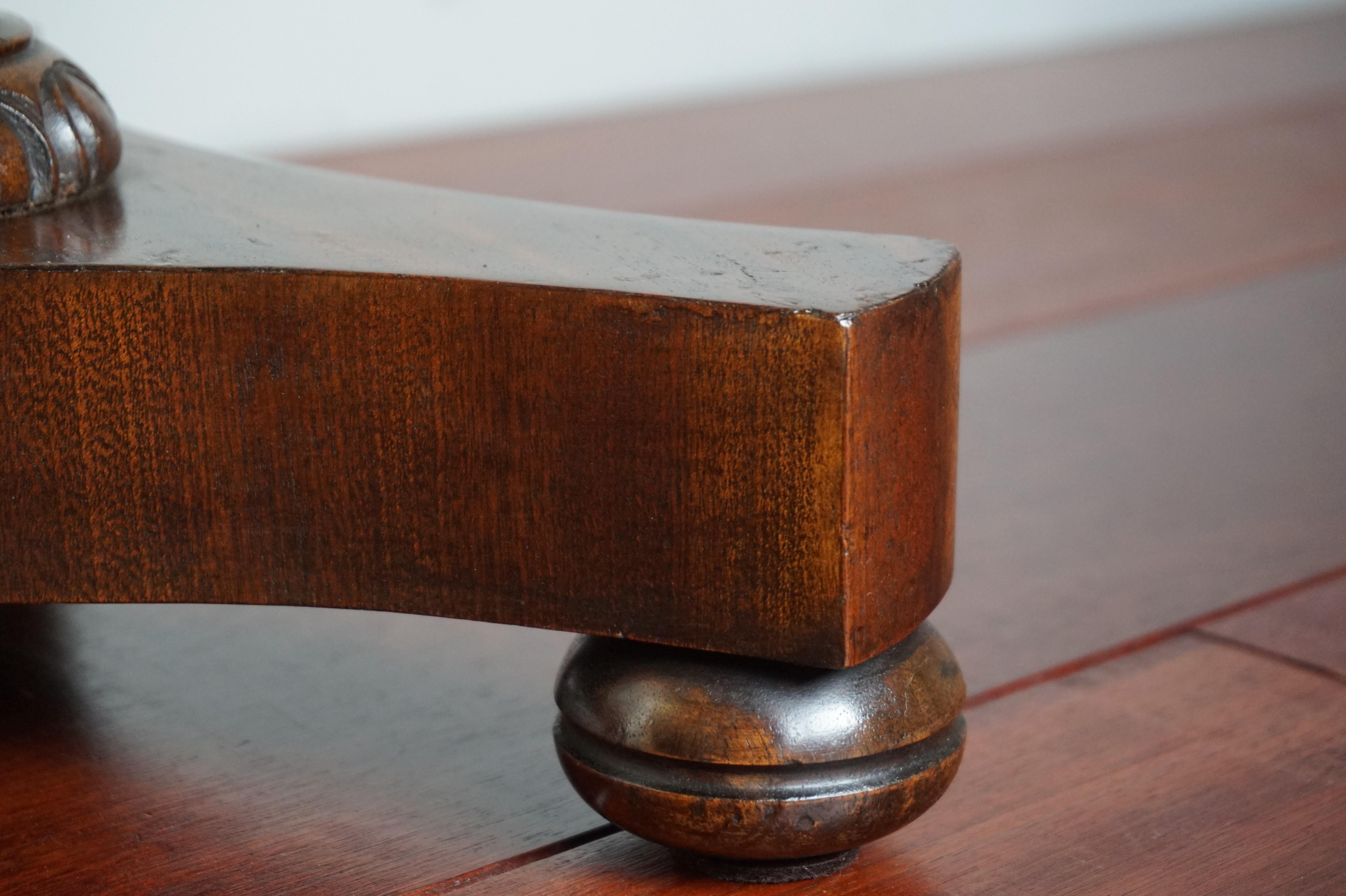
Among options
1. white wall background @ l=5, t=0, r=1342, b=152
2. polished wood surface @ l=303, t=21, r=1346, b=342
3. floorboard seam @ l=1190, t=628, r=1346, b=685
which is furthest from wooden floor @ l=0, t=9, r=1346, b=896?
white wall background @ l=5, t=0, r=1342, b=152

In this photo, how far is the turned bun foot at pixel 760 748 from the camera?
1.54 feet

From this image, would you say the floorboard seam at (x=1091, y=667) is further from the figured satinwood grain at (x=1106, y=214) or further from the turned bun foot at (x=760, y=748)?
the figured satinwood grain at (x=1106, y=214)

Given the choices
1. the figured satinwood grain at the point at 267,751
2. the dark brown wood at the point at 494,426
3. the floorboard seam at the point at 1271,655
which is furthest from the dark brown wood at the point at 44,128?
the floorboard seam at the point at 1271,655

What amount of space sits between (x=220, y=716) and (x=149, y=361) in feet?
0.62

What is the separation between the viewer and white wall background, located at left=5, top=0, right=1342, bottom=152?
1.87 meters

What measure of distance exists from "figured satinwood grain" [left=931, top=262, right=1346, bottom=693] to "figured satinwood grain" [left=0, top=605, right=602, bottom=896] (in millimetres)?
205

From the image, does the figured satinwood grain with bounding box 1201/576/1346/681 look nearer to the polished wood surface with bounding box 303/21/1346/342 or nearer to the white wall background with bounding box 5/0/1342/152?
the polished wood surface with bounding box 303/21/1346/342

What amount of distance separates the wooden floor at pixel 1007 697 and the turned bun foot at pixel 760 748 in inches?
1.3

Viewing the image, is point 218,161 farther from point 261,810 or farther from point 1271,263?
point 1271,263

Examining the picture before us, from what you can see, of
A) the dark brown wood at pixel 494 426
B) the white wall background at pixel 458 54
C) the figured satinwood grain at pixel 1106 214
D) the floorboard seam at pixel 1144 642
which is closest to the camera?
the dark brown wood at pixel 494 426

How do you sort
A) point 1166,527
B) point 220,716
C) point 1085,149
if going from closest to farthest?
point 220,716
point 1166,527
point 1085,149

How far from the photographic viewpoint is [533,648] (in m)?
0.69

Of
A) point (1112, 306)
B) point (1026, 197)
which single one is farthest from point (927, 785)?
point (1026, 197)

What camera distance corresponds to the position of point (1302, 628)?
70 cm
